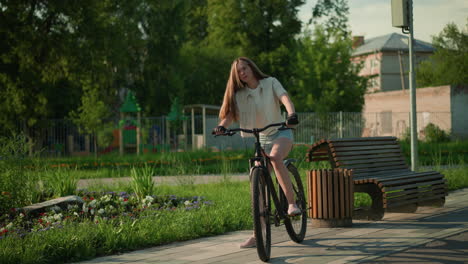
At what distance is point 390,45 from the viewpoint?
237 ft

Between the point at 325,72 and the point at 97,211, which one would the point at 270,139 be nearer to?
the point at 97,211

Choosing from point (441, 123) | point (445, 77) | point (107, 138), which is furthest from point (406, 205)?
point (445, 77)

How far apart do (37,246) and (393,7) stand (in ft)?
24.6

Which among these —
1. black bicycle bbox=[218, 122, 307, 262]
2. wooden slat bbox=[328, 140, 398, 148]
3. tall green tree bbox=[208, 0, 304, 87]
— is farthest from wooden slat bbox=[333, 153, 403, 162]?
tall green tree bbox=[208, 0, 304, 87]

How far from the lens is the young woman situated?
577cm

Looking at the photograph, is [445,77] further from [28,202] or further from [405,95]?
[28,202]

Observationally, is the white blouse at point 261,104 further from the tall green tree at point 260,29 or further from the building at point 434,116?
the tall green tree at point 260,29

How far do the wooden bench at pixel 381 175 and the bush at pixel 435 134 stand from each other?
25.1 m

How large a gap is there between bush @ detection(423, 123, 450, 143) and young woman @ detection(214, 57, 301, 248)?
28.4 meters

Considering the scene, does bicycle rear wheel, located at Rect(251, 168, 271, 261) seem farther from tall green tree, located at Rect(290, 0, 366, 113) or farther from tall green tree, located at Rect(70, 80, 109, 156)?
tall green tree, located at Rect(290, 0, 366, 113)

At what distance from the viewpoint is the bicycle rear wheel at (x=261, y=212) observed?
203 inches

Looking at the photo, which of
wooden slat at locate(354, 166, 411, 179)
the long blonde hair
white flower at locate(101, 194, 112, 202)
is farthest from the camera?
white flower at locate(101, 194, 112, 202)

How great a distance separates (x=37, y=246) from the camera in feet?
18.0

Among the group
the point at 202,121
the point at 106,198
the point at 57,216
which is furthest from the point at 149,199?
the point at 202,121
